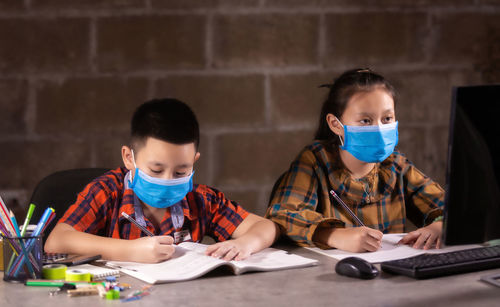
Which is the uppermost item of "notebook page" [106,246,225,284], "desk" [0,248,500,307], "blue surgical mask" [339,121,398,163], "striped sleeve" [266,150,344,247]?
"blue surgical mask" [339,121,398,163]

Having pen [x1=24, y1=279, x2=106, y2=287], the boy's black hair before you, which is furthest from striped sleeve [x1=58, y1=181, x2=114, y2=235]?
pen [x1=24, y1=279, x2=106, y2=287]

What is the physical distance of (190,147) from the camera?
1.76 metres

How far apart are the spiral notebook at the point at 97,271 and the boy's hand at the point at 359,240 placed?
0.60 m

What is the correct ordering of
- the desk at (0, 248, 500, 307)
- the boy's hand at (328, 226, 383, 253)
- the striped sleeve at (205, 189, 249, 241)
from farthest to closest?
the striped sleeve at (205, 189, 249, 241), the boy's hand at (328, 226, 383, 253), the desk at (0, 248, 500, 307)

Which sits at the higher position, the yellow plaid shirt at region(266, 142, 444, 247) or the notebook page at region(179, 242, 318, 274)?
the yellow plaid shirt at region(266, 142, 444, 247)

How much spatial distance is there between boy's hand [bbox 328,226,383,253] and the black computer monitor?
0.39 metres

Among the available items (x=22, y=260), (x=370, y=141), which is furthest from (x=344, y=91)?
(x=22, y=260)

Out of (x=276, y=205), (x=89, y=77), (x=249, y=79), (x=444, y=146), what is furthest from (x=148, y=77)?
(x=444, y=146)

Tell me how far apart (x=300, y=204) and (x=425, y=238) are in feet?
1.37

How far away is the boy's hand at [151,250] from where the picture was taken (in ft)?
4.92

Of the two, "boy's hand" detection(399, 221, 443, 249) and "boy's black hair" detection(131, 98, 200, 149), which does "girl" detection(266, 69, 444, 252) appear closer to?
"boy's hand" detection(399, 221, 443, 249)

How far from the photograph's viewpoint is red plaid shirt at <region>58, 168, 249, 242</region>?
1771 millimetres

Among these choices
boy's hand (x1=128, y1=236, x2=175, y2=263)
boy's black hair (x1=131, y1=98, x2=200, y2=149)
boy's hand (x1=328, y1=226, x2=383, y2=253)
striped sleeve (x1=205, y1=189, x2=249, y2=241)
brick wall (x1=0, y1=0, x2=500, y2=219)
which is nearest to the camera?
boy's hand (x1=128, y1=236, x2=175, y2=263)

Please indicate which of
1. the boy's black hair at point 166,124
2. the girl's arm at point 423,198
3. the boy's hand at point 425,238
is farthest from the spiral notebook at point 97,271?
the girl's arm at point 423,198
